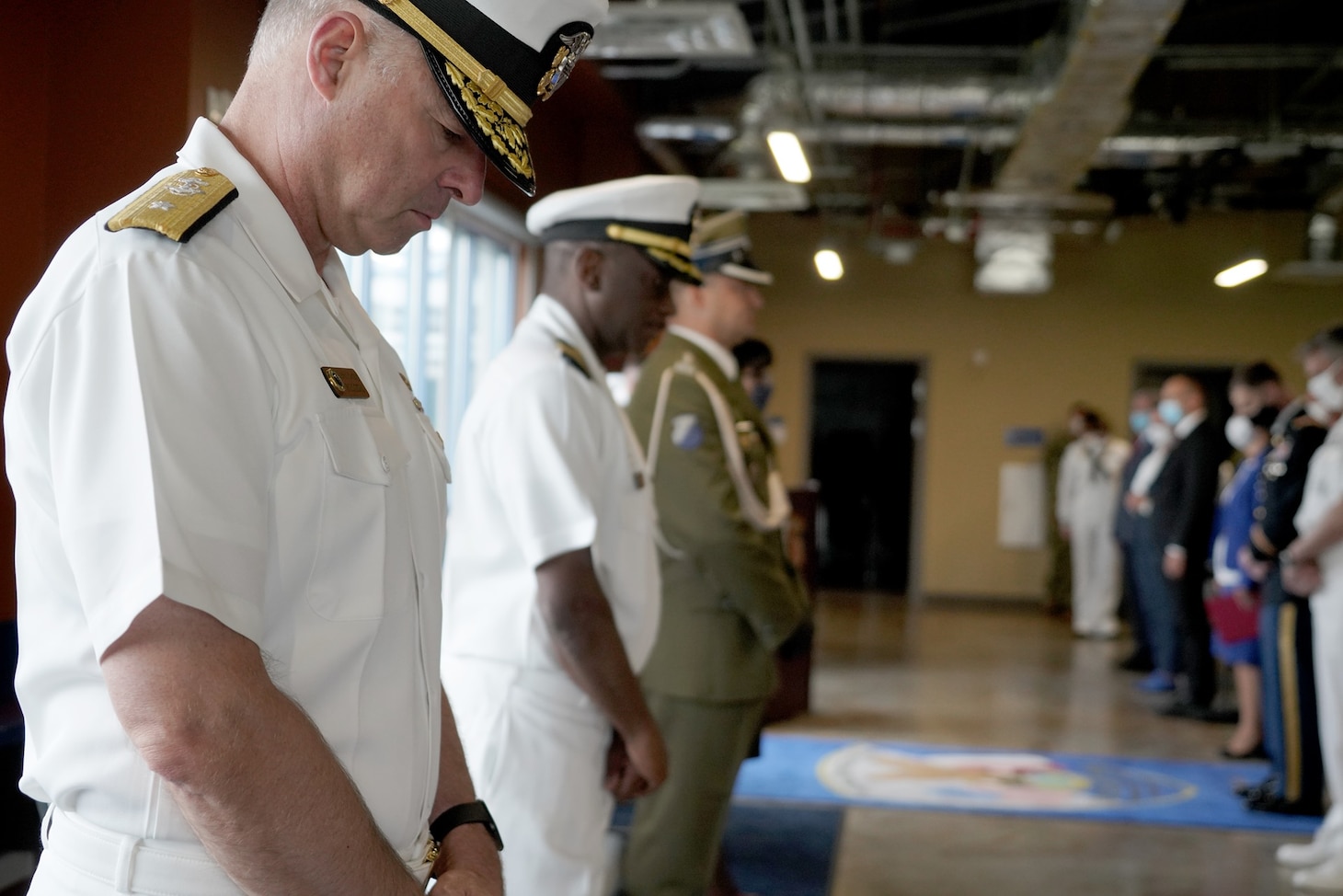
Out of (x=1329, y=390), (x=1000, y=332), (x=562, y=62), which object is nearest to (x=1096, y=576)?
(x=1000, y=332)

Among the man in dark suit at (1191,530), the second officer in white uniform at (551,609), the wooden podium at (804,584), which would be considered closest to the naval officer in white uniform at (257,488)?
the second officer in white uniform at (551,609)

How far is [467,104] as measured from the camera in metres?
1.01

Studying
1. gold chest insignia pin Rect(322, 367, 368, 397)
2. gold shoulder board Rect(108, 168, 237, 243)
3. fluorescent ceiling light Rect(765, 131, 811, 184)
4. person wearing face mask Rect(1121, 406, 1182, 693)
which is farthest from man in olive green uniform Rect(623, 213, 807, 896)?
person wearing face mask Rect(1121, 406, 1182, 693)

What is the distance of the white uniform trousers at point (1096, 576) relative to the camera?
417 inches

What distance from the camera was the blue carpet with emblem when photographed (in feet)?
16.6

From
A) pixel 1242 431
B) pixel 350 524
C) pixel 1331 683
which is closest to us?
pixel 350 524

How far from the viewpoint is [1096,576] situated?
34.8 ft

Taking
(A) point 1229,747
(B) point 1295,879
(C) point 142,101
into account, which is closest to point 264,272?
(C) point 142,101

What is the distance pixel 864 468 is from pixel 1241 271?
4405mm

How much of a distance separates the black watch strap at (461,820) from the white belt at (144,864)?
11.4 inches

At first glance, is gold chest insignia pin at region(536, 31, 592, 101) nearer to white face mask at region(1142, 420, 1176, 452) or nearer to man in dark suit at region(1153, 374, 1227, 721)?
man in dark suit at region(1153, 374, 1227, 721)

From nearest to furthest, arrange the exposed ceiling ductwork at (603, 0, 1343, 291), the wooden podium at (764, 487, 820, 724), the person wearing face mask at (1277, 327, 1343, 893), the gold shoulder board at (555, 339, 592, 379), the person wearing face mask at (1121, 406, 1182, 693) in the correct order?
1. the gold shoulder board at (555, 339, 592, 379)
2. the person wearing face mask at (1277, 327, 1343, 893)
3. the wooden podium at (764, 487, 820, 724)
4. the exposed ceiling ductwork at (603, 0, 1343, 291)
5. the person wearing face mask at (1121, 406, 1182, 693)

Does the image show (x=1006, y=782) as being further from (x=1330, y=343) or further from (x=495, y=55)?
(x=495, y=55)

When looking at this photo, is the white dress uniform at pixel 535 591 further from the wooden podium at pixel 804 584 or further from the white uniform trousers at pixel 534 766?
the wooden podium at pixel 804 584
